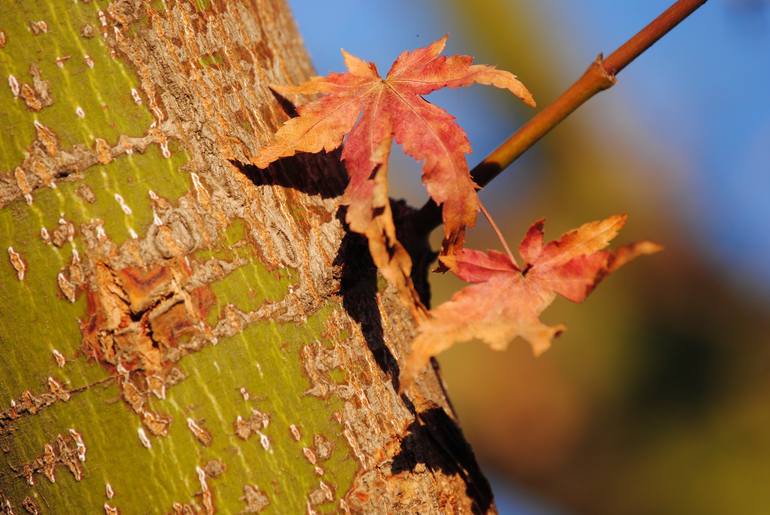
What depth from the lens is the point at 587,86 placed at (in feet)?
3.24

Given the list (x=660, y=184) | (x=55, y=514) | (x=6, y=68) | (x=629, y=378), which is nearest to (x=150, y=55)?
(x=6, y=68)

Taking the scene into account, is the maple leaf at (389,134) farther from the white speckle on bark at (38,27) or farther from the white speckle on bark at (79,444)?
the white speckle on bark at (79,444)

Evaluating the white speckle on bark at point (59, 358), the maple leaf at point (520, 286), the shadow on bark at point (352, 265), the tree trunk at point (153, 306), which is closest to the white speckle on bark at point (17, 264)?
the tree trunk at point (153, 306)

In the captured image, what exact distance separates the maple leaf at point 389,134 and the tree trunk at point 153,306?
0.10 metres

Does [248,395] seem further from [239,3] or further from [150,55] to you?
[239,3]

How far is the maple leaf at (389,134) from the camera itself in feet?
2.96

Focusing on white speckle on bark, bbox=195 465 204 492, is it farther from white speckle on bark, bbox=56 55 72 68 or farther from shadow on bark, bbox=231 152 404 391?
white speckle on bark, bbox=56 55 72 68

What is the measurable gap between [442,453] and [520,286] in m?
0.29

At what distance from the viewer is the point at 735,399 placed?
16.3ft

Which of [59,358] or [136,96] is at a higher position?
[136,96]

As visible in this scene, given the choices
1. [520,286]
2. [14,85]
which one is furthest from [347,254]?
[14,85]

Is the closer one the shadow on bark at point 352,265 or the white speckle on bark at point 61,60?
the white speckle on bark at point 61,60

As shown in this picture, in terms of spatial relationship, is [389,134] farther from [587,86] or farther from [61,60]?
[61,60]

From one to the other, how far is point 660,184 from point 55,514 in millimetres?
6595
